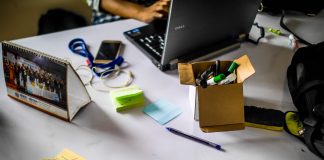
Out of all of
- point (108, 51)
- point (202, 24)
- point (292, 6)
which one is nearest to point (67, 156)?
point (108, 51)

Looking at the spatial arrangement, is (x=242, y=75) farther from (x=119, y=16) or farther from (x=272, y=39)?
(x=119, y=16)

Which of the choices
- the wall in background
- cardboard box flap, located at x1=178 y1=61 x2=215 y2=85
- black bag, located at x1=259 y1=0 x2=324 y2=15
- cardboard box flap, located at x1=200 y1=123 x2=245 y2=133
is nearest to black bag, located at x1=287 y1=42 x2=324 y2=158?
cardboard box flap, located at x1=200 y1=123 x2=245 y2=133

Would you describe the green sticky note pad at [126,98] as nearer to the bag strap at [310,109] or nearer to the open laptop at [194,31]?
the open laptop at [194,31]

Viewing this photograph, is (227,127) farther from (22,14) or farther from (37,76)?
(22,14)

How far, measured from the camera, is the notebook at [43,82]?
2.41 ft

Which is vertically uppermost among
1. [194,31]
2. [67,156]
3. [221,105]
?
[194,31]

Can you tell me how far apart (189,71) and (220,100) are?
0.36 feet

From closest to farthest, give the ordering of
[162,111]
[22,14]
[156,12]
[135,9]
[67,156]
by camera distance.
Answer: [67,156] → [162,111] → [156,12] → [135,9] → [22,14]

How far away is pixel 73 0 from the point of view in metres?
1.80

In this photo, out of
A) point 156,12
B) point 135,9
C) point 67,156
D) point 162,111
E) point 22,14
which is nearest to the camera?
point 67,156

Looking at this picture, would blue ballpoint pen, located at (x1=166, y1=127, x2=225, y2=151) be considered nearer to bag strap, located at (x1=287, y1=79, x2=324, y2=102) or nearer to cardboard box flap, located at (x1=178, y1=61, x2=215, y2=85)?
cardboard box flap, located at (x1=178, y1=61, x2=215, y2=85)

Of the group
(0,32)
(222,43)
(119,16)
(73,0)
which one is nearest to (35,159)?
(222,43)

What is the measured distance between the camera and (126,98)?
83 cm

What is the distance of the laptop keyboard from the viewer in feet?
3.38
